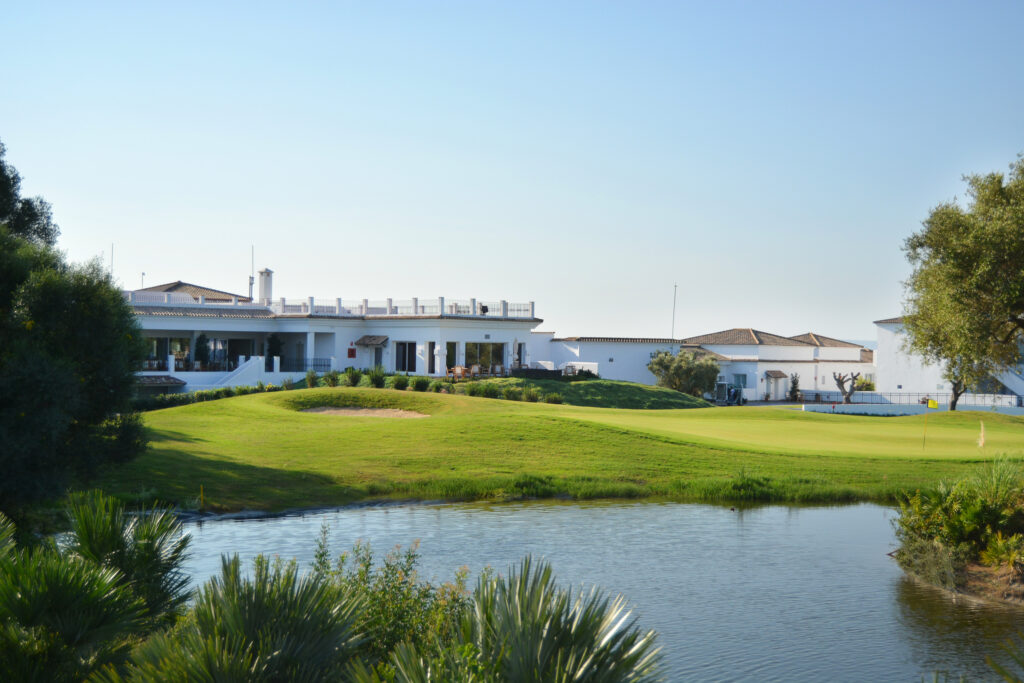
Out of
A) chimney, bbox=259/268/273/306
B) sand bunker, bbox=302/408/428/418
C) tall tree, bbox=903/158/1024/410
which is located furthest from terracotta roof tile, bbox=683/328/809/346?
tall tree, bbox=903/158/1024/410

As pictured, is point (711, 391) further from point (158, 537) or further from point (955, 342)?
point (158, 537)

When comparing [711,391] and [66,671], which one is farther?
[711,391]

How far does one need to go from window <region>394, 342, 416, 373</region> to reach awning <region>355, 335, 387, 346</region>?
0.86 meters

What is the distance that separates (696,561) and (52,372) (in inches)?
381

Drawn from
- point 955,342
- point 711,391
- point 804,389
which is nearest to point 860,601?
point 955,342

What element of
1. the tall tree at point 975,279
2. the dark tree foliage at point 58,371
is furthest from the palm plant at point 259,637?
the tall tree at point 975,279

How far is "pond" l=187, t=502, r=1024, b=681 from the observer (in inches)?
426

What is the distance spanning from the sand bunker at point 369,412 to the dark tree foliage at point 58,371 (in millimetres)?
19796

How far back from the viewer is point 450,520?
18.0m

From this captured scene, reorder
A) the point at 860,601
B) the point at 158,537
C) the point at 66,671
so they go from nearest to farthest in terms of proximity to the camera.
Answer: the point at 66,671 → the point at 158,537 → the point at 860,601

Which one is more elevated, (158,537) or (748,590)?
(158,537)

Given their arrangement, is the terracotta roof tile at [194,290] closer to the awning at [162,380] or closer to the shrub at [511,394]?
the awning at [162,380]

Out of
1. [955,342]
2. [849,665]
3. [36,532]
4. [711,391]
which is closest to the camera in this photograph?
[849,665]

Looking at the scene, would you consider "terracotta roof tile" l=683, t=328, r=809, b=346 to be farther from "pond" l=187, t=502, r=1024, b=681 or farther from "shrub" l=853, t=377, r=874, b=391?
"pond" l=187, t=502, r=1024, b=681
